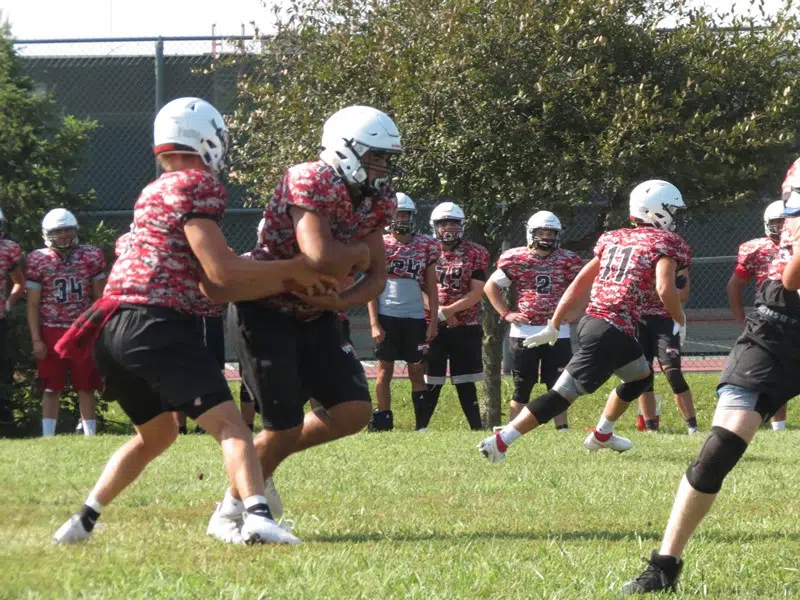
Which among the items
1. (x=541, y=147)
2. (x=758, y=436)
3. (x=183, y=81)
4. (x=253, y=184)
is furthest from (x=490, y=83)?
(x=183, y=81)

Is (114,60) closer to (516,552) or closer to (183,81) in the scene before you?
(183,81)

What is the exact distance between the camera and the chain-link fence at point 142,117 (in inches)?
681

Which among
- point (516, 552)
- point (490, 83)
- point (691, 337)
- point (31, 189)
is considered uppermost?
point (490, 83)

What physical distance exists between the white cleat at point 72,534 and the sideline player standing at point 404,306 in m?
7.27

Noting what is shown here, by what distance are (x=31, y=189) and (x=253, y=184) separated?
8.29ft

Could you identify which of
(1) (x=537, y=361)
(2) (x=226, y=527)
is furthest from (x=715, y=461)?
(1) (x=537, y=361)

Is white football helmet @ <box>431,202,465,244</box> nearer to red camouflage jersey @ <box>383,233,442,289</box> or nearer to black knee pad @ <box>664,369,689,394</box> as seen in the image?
red camouflage jersey @ <box>383,233,442,289</box>

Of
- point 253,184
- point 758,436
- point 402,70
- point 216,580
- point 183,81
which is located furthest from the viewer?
point 183,81

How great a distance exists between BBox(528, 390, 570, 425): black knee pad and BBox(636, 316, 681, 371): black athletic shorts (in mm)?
3787

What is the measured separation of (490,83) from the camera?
44.4 feet

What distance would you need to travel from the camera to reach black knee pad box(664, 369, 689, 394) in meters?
12.4

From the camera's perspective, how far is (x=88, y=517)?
5.36 meters

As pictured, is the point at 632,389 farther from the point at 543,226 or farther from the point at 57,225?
the point at 57,225

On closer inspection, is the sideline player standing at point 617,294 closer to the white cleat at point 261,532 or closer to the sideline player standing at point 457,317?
the white cleat at point 261,532
